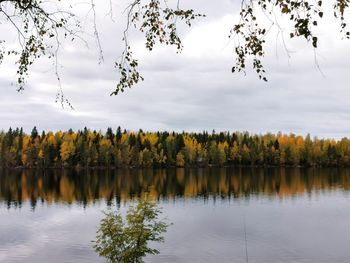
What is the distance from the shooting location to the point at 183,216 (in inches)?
2822

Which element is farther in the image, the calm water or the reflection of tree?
the calm water

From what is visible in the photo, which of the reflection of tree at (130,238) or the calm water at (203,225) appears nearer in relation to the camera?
the reflection of tree at (130,238)

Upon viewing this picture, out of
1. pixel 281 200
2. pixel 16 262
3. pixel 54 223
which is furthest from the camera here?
pixel 281 200

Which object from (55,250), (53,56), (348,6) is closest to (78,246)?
(55,250)

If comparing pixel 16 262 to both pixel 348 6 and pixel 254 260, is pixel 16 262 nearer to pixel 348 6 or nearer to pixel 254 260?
pixel 254 260

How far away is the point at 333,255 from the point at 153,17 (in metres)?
46.2

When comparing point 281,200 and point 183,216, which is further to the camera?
point 281,200

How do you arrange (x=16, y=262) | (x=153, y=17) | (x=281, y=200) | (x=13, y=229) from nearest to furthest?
(x=153, y=17), (x=16, y=262), (x=13, y=229), (x=281, y=200)

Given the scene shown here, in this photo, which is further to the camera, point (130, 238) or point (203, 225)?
point (203, 225)

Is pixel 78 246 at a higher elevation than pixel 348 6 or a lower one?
lower

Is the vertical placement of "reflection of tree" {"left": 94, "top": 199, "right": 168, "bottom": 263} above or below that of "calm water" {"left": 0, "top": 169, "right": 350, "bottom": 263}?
above

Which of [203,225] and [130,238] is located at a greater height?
[130,238]

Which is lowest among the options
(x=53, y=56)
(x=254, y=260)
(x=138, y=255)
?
(x=254, y=260)

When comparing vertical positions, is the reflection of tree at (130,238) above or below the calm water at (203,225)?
above
